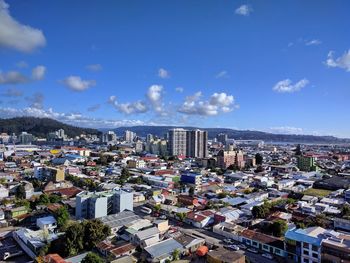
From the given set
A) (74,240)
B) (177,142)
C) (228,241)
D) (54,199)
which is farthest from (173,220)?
(177,142)

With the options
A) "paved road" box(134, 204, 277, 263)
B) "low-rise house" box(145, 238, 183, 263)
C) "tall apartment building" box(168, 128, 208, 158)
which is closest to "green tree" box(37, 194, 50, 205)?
"paved road" box(134, 204, 277, 263)

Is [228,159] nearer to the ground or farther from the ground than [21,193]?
farther from the ground

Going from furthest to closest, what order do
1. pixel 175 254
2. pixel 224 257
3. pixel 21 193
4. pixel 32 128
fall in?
pixel 32 128, pixel 21 193, pixel 175 254, pixel 224 257

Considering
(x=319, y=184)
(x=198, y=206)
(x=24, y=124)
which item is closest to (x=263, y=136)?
(x=24, y=124)

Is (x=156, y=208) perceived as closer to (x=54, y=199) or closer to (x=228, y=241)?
(x=228, y=241)

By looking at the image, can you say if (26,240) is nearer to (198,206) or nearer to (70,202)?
(70,202)

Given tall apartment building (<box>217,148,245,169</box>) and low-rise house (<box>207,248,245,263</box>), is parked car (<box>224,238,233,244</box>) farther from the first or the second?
tall apartment building (<box>217,148,245,169</box>)

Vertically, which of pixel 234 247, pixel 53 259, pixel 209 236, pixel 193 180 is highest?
pixel 193 180
